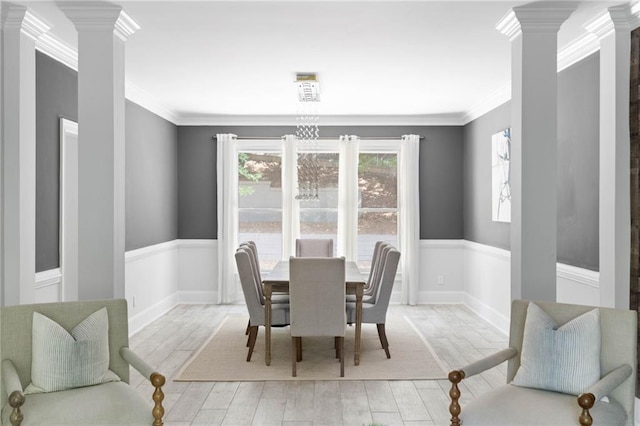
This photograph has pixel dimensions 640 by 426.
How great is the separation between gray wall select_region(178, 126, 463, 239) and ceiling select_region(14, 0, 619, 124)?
665 mm

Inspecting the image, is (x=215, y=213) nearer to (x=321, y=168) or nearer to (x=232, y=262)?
(x=232, y=262)

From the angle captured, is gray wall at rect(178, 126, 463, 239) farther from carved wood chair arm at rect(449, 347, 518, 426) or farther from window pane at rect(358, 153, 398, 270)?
carved wood chair arm at rect(449, 347, 518, 426)

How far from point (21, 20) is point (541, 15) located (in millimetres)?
3197

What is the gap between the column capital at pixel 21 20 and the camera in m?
3.26

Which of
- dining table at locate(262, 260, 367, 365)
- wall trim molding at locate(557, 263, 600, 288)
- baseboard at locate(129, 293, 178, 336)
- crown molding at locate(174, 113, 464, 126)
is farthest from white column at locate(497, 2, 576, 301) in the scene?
crown molding at locate(174, 113, 464, 126)

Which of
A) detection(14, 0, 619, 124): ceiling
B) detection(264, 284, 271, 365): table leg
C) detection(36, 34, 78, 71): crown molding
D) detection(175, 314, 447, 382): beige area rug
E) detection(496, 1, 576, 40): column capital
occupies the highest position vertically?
detection(14, 0, 619, 124): ceiling

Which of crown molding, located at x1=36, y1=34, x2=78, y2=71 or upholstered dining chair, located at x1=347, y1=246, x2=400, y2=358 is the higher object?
crown molding, located at x1=36, y1=34, x2=78, y2=71

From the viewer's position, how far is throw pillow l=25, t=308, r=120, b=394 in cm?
256

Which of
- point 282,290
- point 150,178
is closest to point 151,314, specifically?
point 150,178

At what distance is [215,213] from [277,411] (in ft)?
14.8

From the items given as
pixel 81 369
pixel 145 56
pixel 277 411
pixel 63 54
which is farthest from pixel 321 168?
pixel 81 369

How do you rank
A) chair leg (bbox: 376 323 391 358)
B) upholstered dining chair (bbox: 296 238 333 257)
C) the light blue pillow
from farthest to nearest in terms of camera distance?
upholstered dining chair (bbox: 296 238 333 257)
chair leg (bbox: 376 323 391 358)
the light blue pillow

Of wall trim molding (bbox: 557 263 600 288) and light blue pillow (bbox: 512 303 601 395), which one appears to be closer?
light blue pillow (bbox: 512 303 601 395)

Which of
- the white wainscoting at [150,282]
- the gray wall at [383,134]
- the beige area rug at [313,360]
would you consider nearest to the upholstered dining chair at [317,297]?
the beige area rug at [313,360]
